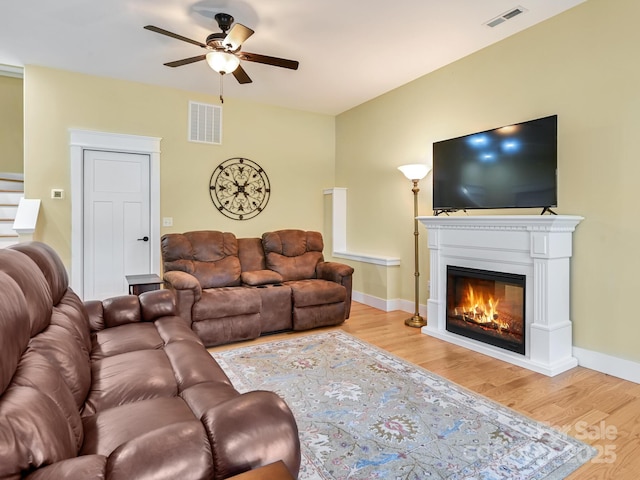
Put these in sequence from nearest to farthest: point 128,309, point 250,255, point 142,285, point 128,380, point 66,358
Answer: point 66,358 < point 128,380 < point 128,309 < point 142,285 < point 250,255

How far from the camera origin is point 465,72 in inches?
152

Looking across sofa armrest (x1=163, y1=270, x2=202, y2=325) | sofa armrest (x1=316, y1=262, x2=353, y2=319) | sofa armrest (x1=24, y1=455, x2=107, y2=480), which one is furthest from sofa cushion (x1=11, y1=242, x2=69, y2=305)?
sofa armrest (x1=316, y1=262, x2=353, y2=319)

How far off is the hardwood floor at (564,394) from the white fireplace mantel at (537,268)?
12cm

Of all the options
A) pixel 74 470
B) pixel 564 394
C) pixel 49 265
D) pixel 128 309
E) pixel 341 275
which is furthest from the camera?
pixel 341 275

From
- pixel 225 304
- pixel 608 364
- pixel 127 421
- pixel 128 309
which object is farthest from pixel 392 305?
pixel 127 421

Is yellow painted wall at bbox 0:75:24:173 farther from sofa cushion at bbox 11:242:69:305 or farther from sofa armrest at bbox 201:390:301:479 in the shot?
sofa armrest at bbox 201:390:301:479

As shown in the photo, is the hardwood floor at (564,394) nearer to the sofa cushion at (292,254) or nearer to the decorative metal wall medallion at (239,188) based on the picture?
the sofa cushion at (292,254)

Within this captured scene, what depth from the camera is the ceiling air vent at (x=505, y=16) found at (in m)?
2.98

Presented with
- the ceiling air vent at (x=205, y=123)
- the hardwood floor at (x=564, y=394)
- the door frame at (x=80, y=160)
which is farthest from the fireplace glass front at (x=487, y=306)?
the door frame at (x=80, y=160)

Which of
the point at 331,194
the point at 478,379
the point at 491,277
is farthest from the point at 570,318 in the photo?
the point at 331,194

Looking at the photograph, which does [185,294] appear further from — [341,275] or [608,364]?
[608,364]

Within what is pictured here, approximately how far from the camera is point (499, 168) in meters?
3.31

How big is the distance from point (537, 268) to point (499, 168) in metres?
0.95

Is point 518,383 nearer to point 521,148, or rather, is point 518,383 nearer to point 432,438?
point 432,438
